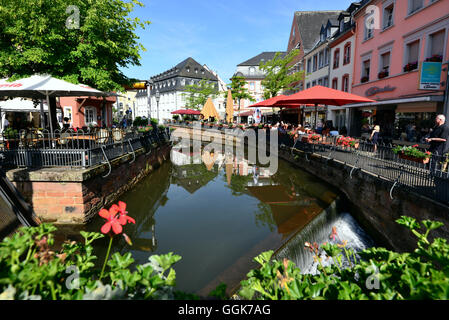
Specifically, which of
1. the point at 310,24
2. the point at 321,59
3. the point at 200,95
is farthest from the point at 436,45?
the point at 200,95

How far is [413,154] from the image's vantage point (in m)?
6.33

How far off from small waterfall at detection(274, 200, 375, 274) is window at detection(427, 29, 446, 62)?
906 cm

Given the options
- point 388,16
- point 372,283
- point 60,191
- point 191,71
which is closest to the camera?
point 372,283

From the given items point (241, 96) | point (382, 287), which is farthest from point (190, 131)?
point (382, 287)

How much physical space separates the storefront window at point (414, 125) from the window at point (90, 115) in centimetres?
2595

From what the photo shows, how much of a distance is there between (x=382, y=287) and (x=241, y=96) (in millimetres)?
34435

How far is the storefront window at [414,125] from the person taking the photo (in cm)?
1243

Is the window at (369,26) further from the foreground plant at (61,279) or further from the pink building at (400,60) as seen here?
the foreground plant at (61,279)

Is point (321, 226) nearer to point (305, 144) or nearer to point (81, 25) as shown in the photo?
point (305, 144)

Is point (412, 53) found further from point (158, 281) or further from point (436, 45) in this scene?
point (158, 281)

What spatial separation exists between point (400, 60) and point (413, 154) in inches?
435

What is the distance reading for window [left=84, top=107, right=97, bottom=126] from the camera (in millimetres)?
25531

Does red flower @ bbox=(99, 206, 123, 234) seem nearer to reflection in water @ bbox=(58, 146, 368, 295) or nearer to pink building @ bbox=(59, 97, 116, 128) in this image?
reflection in water @ bbox=(58, 146, 368, 295)

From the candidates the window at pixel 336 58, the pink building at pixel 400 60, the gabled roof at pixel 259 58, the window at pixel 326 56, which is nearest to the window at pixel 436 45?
the pink building at pixel 400 60
